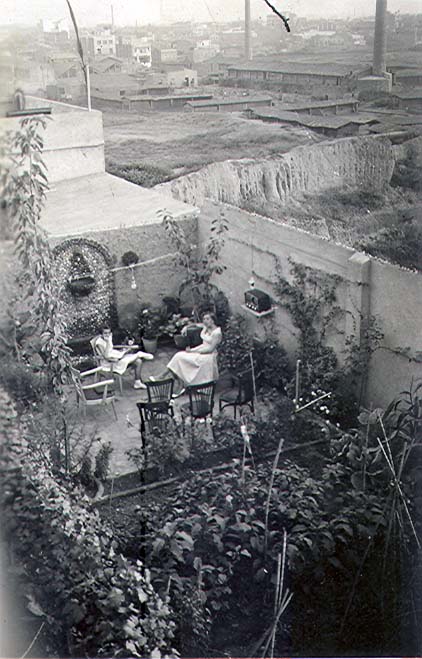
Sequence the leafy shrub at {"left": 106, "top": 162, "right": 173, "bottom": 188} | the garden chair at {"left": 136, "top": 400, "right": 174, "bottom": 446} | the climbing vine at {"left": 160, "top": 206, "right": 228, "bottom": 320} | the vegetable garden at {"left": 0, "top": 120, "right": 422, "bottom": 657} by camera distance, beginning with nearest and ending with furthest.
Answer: the vegetable garden at {"left": 0, "top": 120, "right": 422, "bottom": 657}
the garden chair at {"left": 136, "top": 400, "right": 174, "bottom": 446}
the climbing vine at {"left": 160, "top": 206, "right": 228, "bottom": 320}
the leafy shrub at {"left": 106, "top": 162, "right": 173, "bottom": 188}

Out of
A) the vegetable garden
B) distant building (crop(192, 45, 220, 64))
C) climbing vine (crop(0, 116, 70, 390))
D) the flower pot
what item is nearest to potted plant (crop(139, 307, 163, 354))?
the flower pot

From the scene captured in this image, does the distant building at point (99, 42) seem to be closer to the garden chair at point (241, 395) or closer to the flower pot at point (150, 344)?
the garden chair at point (241, 395)

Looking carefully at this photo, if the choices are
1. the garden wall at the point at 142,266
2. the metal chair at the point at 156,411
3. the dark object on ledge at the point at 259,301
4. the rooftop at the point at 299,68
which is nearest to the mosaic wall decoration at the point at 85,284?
the garden wall at the point at 142,266

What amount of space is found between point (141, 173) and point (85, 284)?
5.74ft

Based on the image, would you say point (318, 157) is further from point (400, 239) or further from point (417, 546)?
point (417, 546)

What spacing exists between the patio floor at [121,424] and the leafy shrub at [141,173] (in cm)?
274

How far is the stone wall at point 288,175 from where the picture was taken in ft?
30.4

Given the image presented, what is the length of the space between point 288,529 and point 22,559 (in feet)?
6.24

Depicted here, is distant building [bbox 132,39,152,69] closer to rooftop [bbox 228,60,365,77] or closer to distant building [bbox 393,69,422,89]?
rooftop [bbox 228,60,365,77]

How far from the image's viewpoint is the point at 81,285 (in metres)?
9.11

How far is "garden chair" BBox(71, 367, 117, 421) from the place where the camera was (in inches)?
301

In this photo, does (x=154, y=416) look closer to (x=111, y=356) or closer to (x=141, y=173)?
(x=111, y=356)

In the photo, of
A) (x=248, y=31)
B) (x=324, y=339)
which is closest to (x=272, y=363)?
(x=324, y=339)

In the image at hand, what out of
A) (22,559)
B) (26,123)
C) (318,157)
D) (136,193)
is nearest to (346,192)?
(318,157)
